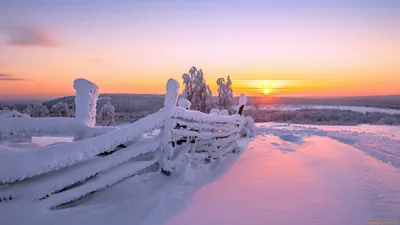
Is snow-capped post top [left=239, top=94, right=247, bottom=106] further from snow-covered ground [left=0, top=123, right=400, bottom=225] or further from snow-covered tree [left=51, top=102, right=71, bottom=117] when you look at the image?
snow-covered tree [left=51, top=102, right=71, bottom=117]

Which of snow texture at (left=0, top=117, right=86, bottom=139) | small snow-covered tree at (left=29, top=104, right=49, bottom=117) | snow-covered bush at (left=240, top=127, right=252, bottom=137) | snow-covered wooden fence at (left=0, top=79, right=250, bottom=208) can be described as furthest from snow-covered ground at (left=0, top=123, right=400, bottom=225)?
small snow-covered tree at (left=29, top=104, right=49, bottom=117)

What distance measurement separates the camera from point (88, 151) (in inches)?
119

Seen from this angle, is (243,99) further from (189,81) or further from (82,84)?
(189,81)

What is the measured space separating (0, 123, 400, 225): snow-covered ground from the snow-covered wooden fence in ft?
0.54

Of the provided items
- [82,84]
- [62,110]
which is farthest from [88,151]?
[62,110]

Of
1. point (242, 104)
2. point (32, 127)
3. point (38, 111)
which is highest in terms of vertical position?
point (242, 104)

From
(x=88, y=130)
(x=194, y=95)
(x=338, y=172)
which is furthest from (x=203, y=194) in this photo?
(x=194, y=95)

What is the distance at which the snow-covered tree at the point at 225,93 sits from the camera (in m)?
29.5

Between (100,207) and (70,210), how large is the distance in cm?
34

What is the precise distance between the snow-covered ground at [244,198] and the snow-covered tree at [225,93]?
2348 centimetres

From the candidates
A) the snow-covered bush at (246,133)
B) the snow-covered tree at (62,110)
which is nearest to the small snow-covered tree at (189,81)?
the snow-covered tree at (62,110)

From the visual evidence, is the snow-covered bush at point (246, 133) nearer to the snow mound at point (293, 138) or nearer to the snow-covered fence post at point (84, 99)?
the snow mound at point (293, 138)

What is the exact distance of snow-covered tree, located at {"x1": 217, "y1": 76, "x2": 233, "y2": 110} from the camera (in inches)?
1161

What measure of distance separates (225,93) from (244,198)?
26.1 meters
